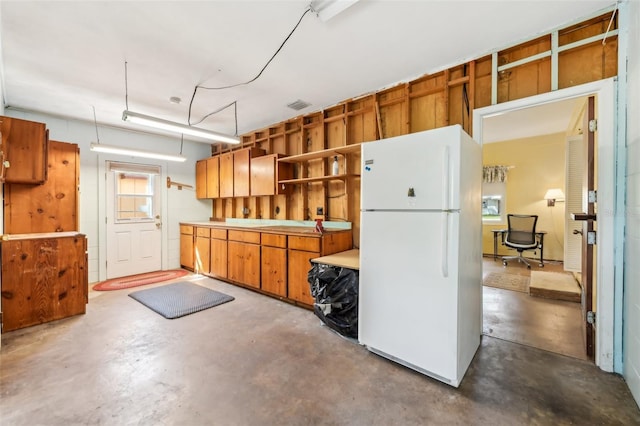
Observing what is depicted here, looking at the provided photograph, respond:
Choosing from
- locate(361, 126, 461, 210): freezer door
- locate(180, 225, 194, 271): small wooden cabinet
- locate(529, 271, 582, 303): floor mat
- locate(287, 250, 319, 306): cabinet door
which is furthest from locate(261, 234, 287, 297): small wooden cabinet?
locate(529, 271, 582, 303): floor mat

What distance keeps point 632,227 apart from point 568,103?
3.21 meters

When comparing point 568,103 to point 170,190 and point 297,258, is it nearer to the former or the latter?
point 297,258

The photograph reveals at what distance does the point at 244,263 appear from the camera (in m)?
4.15

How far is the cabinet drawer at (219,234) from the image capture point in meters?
4.52

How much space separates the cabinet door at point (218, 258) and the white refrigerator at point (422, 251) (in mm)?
2849

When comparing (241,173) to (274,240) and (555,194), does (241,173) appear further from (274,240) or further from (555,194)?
(555,194)

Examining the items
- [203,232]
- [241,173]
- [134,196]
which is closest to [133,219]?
[134,196]

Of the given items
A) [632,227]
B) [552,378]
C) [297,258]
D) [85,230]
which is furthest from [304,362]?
[85,230]

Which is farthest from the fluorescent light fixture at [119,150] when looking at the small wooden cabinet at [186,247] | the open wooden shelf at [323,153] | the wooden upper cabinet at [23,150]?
the open wooden shelf at [323,153]

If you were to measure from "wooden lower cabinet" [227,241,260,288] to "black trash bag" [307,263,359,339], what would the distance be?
4.30 feet

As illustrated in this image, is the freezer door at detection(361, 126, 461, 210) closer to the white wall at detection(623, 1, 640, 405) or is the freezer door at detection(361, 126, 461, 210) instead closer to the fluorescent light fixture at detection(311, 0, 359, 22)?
the fluorescent light fixture at detection(311, 0, 359, 22)

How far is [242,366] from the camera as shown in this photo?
2203 mm

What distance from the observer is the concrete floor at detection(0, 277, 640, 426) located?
5.49 feet

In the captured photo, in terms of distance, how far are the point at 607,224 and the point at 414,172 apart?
4.96 ft
